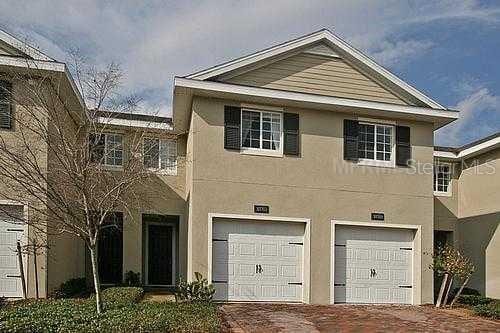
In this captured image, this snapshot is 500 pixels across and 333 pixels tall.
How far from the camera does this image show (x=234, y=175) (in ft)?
48.7

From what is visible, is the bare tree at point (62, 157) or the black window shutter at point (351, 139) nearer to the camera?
the bare tree at point (62, 157)

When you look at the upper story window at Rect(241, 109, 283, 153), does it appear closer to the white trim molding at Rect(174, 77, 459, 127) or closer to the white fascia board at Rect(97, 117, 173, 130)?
the white trim molding at Rect(174, 77, 459, 127)

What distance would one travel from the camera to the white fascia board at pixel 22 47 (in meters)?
13.9

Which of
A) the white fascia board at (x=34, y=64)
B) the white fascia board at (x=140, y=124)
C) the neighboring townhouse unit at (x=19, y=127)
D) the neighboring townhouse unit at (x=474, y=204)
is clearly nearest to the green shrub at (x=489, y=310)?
the neighboring townhouse unit at (x=474, y=204)

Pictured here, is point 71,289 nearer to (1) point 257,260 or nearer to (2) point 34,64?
(1) point 257,260

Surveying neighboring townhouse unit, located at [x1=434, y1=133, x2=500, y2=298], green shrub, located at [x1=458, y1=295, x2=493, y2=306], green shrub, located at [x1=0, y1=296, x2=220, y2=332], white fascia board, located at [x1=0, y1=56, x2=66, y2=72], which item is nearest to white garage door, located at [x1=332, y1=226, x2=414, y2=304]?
green shrub, located at [x1=458, y1=295, x2=493, y2=306]

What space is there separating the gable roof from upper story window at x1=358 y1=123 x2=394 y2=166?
128 cm

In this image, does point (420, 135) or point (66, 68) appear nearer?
point (66, 68)

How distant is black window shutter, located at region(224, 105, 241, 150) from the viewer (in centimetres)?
1488

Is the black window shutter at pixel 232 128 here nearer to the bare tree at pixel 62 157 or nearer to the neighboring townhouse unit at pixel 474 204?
the bare tree at pixel 62 157

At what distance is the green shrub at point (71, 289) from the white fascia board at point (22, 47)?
6.13m

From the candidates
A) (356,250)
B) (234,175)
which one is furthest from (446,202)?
(234,175)

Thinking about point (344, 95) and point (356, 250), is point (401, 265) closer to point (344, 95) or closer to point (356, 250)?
point (356, 250)

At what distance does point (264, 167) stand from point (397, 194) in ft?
13.8
